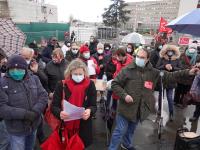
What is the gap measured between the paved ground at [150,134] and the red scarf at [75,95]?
1.47 meters

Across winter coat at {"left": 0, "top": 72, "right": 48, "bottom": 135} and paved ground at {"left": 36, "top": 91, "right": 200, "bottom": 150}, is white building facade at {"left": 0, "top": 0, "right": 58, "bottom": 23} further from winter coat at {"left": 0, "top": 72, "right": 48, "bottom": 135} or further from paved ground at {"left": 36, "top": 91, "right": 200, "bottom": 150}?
winter coat at {"left": 0, "top": 72, "right": 48, "bottom": 135}

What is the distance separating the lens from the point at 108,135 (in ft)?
17.1

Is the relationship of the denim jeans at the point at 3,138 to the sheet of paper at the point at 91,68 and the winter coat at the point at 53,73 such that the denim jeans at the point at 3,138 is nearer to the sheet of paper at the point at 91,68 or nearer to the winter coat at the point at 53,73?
the winter coat at the point at 53,73

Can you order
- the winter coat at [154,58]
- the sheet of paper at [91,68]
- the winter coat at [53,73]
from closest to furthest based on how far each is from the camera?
the winter coat at [53,73], the sheet of paper at [91,68], the winter coat at [154,58]

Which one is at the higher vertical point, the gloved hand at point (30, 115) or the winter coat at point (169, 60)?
the winter coat at point (169, 60)

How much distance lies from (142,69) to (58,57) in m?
1.74

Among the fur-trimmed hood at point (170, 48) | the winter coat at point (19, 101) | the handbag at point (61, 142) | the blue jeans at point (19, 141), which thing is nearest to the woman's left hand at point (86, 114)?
the handbag at point (61, 142)

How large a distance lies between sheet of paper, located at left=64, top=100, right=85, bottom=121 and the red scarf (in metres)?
0.16

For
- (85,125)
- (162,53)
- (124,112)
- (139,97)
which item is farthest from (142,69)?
(162,53)

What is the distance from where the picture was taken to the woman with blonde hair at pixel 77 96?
327 cm

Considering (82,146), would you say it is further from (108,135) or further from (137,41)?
(137,41)

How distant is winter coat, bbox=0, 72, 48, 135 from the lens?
305cm

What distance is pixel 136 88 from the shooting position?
152 inches

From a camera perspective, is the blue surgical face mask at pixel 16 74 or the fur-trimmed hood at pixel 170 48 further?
the fur-trimmed hood at pixel 170 48
